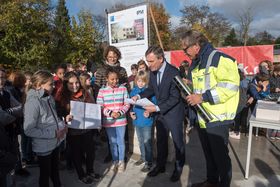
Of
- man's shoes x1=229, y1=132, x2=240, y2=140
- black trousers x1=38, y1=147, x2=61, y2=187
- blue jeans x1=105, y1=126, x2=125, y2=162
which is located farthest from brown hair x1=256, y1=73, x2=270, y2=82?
black trousers x1=38, y1=147, x2=61, y2=187

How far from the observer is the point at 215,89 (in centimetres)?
266

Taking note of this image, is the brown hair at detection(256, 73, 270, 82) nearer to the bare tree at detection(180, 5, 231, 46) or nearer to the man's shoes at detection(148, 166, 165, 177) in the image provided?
the man's shoes at detection(148, 166, 165, 177)

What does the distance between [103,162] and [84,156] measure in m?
0.51

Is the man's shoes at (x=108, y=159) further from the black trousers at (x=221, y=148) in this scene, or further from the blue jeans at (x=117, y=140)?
the black trousers at (x=221, y=148)

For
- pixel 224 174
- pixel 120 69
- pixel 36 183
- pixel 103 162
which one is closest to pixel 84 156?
pixel 103 162

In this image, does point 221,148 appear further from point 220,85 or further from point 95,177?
point 95,177

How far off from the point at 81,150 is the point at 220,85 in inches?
89.6

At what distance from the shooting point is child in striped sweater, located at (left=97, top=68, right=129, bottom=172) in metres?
3.87

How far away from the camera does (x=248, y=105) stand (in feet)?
20.4

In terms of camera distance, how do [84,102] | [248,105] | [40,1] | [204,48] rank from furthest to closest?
[40,1]
[248,105]
[84,102]
[204,48]

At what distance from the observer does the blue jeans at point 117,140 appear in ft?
13.3

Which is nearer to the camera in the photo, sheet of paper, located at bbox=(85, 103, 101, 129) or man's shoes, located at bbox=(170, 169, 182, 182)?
sheet of paper, located at bbox=(85, 103, 101, 129)

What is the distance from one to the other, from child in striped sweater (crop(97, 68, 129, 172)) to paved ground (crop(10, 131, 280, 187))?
28 centimetres

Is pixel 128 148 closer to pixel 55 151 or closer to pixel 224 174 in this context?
pixel 55 151
